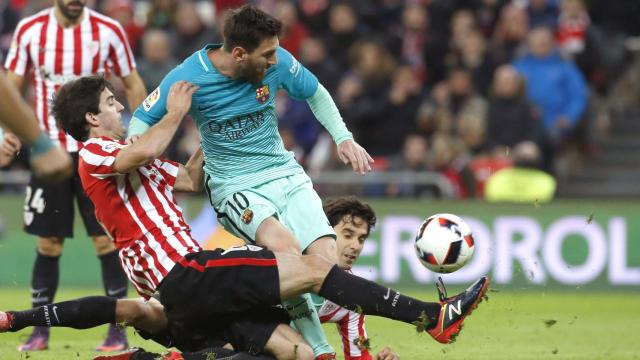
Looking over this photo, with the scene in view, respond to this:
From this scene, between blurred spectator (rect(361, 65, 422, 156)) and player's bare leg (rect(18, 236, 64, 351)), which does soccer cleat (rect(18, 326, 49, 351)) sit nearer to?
player's bare leg (rect(18, 236, 64, 351))

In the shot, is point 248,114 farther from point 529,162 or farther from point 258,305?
point 529,162

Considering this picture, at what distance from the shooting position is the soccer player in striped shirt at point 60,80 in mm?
9688

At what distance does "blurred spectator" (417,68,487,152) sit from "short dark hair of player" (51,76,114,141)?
8612mm

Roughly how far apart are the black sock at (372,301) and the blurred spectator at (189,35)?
35.3 ft

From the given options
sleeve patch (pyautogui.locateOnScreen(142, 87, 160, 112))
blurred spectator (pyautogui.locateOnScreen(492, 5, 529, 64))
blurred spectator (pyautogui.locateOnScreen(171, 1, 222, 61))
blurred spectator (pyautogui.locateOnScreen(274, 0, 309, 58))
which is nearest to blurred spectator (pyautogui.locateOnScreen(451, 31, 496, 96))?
blurred spectator (pyautogui.locateOnScreen(492, 5, 529, 64))

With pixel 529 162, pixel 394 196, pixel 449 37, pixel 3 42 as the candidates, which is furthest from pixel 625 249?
pixel 3 42

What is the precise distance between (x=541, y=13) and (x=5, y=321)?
426 inches

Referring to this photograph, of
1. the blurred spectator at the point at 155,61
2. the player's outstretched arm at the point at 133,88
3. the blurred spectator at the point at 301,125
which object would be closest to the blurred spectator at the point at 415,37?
the blurred spectator at the point at 301,125

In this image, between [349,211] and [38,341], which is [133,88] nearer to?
[38,341]

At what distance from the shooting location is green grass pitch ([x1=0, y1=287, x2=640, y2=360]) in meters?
9.05

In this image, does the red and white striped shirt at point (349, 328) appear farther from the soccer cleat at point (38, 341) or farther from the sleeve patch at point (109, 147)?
the soccer cleat at point (38, 341)

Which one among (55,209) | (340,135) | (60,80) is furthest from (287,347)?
(60,80)

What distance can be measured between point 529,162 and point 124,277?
6.78m

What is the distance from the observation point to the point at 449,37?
17.6 meters
